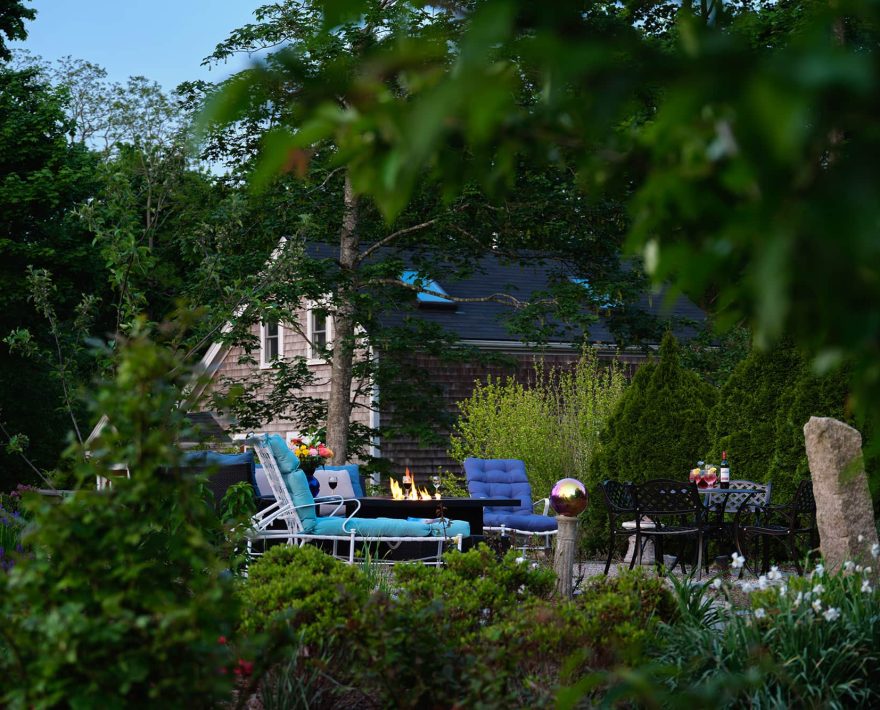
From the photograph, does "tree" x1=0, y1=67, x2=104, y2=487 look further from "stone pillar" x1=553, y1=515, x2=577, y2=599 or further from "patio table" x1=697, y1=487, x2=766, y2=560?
"stone pillar" x1=553, y1=515, x2=577, y2=599

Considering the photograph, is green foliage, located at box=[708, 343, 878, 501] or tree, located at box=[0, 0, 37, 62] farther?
tree, located at box=[0, 0, 37, 62]

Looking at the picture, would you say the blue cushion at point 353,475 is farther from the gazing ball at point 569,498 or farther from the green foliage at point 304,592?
the green foliage at point 304,592

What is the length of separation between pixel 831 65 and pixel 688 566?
1131cm

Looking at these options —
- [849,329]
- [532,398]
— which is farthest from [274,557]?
[532,398]

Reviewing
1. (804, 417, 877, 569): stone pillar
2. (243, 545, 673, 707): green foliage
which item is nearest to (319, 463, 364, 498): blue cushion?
(804, 417, 877, 569): stone pillar

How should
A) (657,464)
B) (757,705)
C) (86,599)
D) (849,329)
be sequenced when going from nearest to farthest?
(849,329)
(86,599)
(757,705)
(657,464)

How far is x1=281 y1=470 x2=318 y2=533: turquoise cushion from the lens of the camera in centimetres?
1000

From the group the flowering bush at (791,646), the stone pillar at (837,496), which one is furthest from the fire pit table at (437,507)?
the flowering bush at (791,646)

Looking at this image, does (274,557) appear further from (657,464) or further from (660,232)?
(657,464)

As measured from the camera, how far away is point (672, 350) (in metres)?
13.3

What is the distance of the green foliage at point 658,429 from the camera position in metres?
13.1

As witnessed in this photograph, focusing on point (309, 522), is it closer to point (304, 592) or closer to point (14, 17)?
point (304, 592)

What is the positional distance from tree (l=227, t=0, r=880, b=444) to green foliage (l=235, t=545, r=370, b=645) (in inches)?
106

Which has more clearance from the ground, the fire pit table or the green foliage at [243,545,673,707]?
the green foliage at [243,545,673,707]
